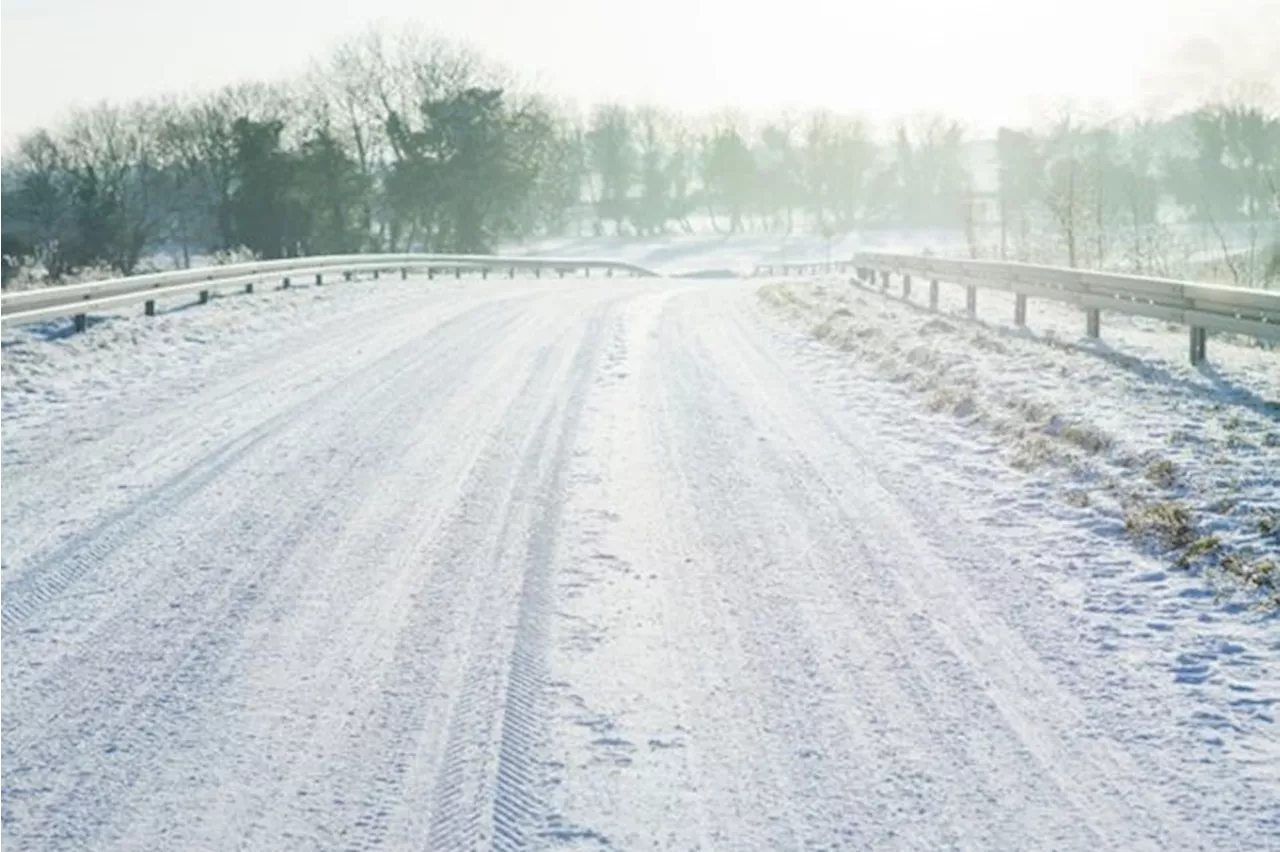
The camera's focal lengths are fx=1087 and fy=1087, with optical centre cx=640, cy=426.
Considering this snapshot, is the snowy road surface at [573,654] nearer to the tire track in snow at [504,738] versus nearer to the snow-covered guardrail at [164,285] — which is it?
the tire track in snow at [504,738]

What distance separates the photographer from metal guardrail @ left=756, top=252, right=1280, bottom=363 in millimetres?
11117

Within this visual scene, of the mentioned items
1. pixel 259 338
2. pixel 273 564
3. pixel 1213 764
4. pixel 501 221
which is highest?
pixel 501 221

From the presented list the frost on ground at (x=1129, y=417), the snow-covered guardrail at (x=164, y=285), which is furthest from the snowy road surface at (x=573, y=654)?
the snow-covered guardrail at (x=164, y=285)

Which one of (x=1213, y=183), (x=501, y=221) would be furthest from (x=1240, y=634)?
(x=1213, y=183)

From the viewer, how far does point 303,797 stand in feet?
12.5

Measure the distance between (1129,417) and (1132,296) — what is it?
4704 mm

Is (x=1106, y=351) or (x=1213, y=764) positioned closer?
(x=1213, y=764)

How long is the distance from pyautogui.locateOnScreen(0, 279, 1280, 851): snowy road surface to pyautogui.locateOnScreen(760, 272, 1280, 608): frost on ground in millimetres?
555

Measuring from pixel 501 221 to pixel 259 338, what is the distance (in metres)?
51.6

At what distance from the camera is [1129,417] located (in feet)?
31.2

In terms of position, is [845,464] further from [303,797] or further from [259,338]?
[259,338]

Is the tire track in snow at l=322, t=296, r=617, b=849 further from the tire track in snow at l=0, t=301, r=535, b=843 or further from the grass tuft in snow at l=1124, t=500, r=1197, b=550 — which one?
the grass tuft in snow at l=1124, t=500, r=1197, b=550

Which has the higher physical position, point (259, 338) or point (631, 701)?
point (259, 338)

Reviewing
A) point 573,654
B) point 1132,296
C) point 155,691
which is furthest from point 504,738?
point 1132,296
